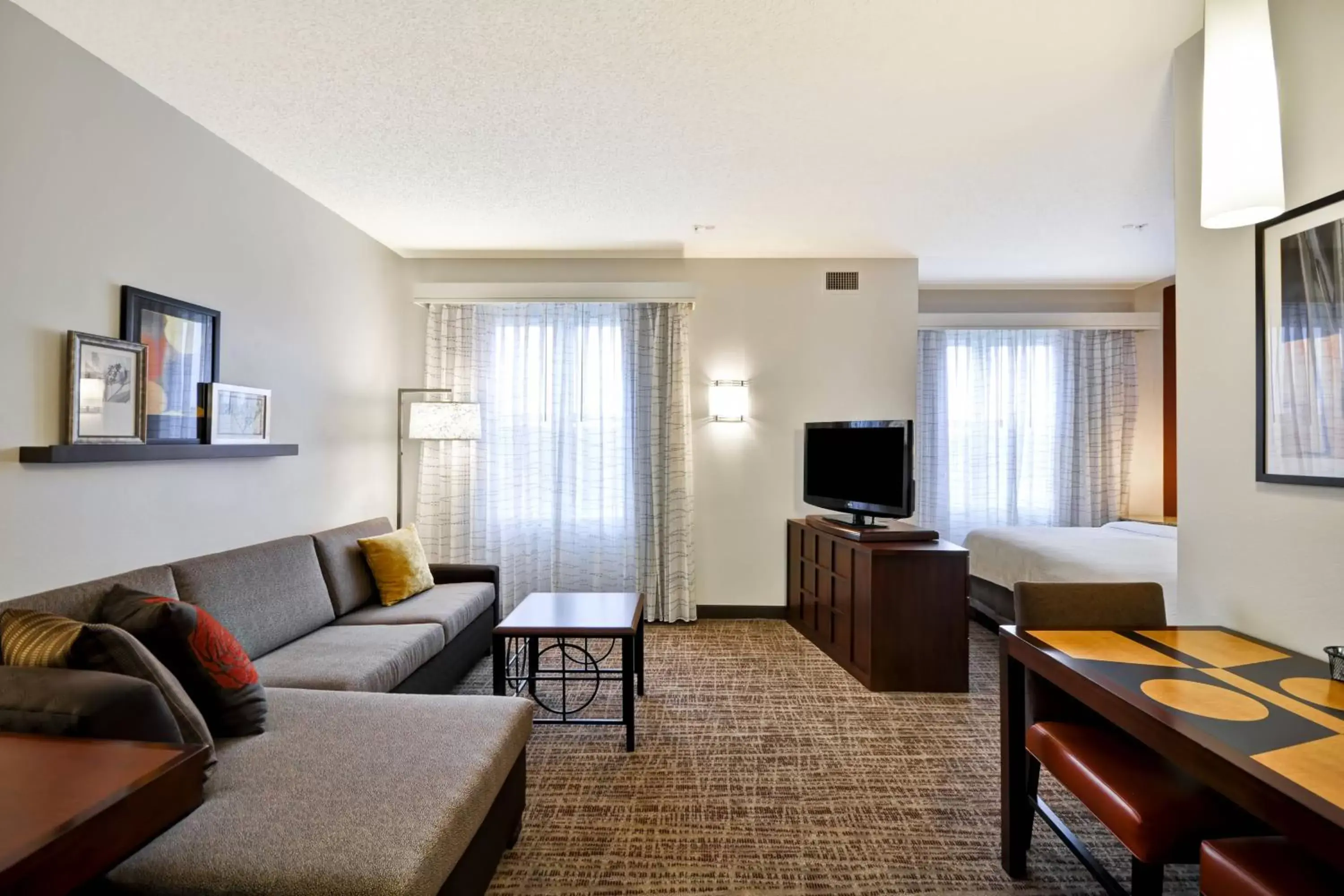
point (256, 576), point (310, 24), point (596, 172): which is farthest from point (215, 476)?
point (596, 172)

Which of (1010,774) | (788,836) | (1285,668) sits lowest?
(788,836)

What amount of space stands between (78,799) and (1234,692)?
2.24 meters

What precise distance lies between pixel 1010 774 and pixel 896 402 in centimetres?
306

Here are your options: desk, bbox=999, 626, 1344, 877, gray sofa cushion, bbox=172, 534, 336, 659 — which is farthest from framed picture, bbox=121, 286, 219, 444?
desk, bbox=999, 626, 1344, 877

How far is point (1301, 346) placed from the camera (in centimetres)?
164

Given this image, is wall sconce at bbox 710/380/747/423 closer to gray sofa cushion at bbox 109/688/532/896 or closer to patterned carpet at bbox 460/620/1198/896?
patterned carpet at bbox 460/620/1198/896

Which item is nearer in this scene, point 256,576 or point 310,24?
point 310,24

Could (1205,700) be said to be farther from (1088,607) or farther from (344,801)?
(344,801)

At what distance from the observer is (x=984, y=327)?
205 inches

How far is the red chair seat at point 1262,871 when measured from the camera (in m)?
1.08

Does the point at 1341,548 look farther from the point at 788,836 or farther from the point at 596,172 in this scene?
the point at 596,172

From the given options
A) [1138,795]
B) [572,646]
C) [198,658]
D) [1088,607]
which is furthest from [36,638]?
[1088,607]

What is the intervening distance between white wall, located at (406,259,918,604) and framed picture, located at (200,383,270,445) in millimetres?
1730

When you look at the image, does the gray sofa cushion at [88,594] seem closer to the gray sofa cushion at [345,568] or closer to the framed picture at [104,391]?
the framed picture at [104,391]
